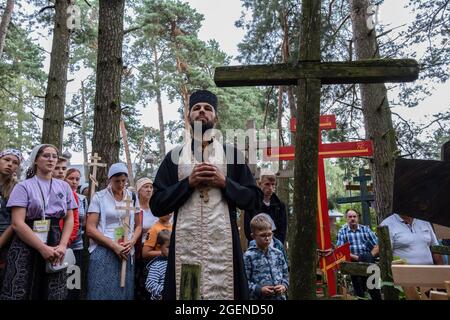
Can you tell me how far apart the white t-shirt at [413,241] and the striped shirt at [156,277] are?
2762 mm

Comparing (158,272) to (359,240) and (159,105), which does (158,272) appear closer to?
(359,240)

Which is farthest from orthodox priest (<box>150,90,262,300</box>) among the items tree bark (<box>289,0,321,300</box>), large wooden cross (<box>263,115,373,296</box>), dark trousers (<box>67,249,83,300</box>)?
large wooden cross (<box>263,115,373,296</box>)

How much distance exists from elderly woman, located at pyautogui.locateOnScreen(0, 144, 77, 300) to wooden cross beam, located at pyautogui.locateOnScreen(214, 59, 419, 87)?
1.87 meters

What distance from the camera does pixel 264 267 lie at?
384cm

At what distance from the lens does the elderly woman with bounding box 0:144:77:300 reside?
3316mm

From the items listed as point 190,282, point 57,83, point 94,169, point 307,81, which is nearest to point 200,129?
point 307,81

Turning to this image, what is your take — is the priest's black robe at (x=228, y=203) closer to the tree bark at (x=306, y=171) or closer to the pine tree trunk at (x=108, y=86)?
the tree bark at (x=306, y=171)

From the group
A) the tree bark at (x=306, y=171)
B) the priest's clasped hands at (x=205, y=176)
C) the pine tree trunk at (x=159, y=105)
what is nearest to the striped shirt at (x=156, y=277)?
the priest's clasped hands at (x=205, y=176)

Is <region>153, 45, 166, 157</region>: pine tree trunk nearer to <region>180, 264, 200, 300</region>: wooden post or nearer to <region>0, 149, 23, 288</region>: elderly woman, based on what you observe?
<region>0, 149, 23, 288</region>: elderly woman

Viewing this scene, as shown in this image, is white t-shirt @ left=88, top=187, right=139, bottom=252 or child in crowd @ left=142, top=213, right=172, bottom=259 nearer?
white t-shirt @ left=88, top=187, right=139, bottom=252

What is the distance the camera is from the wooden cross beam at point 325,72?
2850 mm

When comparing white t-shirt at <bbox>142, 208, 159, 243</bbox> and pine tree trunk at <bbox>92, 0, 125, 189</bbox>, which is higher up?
pine tree trunk at <bbox>92, 0, 125, 189</bbox>

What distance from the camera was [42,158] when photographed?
3686 mm
